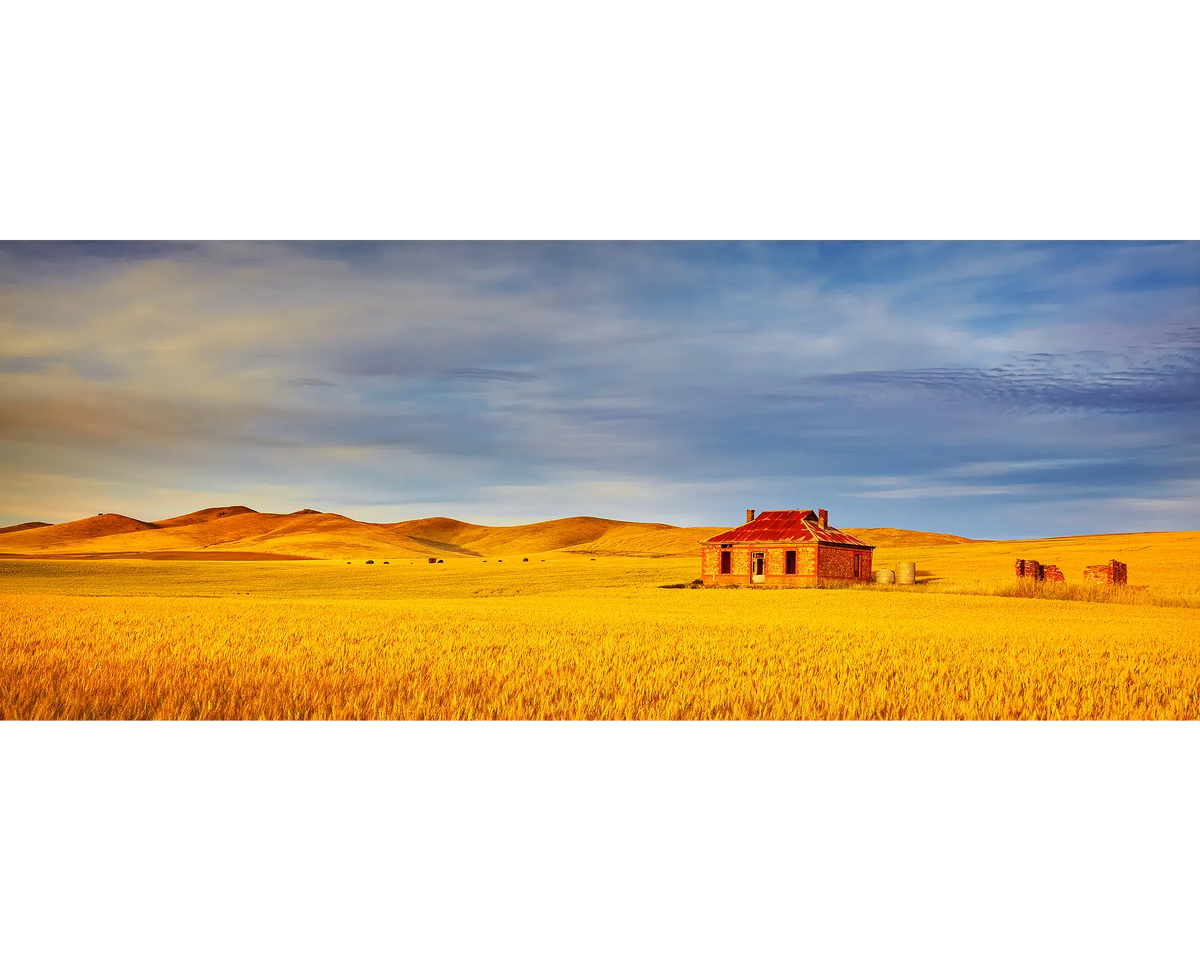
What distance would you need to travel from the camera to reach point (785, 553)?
111 feet

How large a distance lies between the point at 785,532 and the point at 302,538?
69.9 metres

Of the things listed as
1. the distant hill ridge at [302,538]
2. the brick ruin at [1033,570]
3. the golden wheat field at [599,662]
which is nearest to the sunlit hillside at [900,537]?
the distant hill ridge at [302,538]

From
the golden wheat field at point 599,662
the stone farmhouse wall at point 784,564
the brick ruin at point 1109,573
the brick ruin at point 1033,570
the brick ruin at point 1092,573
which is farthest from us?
the brick ruin at point 1033,570

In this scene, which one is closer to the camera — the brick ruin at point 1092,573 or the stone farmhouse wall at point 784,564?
the brick ruin at point 1092,573

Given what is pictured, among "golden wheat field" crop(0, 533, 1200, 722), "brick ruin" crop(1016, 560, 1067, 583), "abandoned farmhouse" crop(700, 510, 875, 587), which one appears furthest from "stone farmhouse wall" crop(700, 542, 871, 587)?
"golden wheat field" crop(0, 533, 1200, 722)

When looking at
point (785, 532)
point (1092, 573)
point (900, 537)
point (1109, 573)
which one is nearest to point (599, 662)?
point (785, 532)

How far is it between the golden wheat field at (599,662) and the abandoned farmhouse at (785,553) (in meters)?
10.5

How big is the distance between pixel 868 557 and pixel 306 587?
26.7m

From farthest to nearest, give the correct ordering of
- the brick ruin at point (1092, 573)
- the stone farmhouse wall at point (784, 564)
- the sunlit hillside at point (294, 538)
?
the sunlit hillside at point (294, 538) < the stone farmhouse wall at point (784, 564) < the brick ruin at point (1092, 573)

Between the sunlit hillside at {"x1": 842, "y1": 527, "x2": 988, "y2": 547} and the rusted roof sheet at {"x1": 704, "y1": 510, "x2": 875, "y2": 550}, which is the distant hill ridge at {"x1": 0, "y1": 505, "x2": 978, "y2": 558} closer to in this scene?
the sunlit hillside at {"x1": 842, "y1": 527, "x2": 988, "y2": 547}

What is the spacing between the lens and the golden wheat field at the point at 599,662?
21.3 feet

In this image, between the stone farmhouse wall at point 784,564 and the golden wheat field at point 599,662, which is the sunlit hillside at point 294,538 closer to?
the stone farmhouse wall at point 784,564
